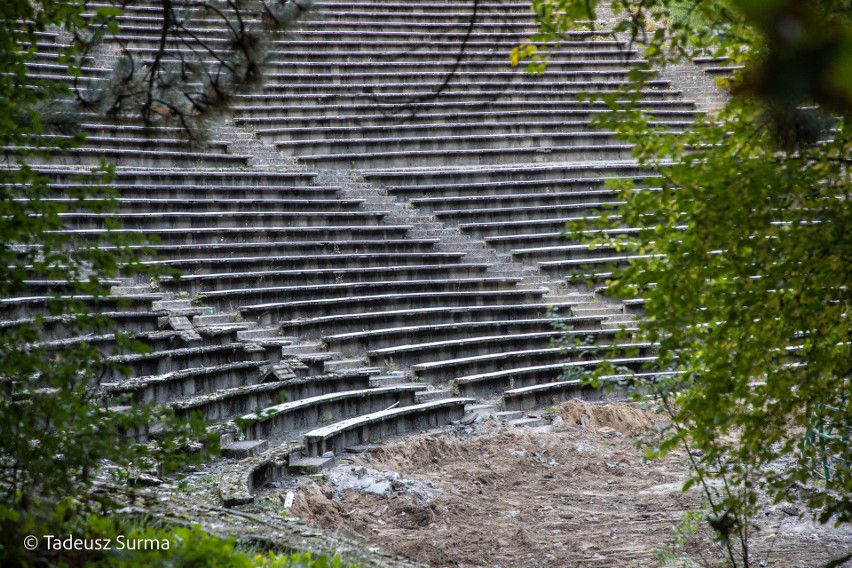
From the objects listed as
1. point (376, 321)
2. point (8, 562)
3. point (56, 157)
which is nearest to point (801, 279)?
point (8, 562)

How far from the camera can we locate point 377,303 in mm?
11273

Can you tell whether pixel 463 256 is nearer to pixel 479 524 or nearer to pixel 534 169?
pixel 534 169

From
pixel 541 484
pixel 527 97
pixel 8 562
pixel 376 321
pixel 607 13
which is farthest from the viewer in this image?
pixel 607 13

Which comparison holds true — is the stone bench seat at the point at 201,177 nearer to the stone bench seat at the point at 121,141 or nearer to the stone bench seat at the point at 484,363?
the stone bench seat at the point at 121,141

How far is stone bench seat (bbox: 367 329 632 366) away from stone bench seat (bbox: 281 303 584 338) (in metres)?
0.36

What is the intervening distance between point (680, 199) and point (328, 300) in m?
7.43

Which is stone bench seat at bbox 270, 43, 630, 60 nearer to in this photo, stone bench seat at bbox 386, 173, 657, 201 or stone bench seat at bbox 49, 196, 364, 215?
stone bench seat at bbox 386, 173, 657, 201

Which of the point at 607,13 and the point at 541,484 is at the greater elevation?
the point at 607,13

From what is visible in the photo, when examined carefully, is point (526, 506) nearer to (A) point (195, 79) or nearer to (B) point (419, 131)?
(A) point (195, 79)

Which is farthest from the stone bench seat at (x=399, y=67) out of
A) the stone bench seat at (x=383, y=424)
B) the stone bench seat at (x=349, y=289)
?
the stone bench seat at (x=383, y=424)

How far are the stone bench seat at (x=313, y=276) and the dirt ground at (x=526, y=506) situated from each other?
10.4 ft

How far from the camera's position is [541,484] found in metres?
8.18

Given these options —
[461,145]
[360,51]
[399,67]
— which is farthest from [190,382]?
[360,51]

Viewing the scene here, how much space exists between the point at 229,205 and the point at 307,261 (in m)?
1.54
